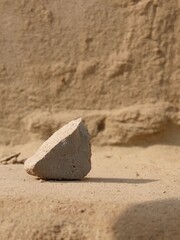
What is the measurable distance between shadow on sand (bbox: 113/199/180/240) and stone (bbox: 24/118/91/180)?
77 cm

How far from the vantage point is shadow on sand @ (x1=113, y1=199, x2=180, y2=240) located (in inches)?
123

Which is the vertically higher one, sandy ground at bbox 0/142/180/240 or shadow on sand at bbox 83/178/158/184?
sandy ground at bbox 0/142/180/240

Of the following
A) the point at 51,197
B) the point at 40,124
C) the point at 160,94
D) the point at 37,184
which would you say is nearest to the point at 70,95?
the point at 40,124

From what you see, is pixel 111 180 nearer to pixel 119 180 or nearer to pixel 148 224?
pixel 119 180

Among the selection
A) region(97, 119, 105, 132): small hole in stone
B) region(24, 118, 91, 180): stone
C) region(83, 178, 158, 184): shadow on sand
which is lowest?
region(97, 119, 105, 132): small hole in stone

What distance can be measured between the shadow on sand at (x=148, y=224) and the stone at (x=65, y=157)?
775mm

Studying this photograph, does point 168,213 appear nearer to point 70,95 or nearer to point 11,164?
point 11,164

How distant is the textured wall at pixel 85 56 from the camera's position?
17.5 ft

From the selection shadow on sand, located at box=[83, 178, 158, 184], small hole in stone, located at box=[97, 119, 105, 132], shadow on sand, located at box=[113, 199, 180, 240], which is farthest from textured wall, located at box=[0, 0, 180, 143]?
shadow on sand, located at box=[113, 199, 180, 240]

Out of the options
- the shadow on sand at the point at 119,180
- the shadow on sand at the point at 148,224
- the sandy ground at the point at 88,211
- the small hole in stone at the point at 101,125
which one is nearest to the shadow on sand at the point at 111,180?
the shadow on sand at the point at 119,180

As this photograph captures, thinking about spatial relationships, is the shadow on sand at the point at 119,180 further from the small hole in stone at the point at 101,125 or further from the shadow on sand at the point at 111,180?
the small hole in stone at the point at 101,125

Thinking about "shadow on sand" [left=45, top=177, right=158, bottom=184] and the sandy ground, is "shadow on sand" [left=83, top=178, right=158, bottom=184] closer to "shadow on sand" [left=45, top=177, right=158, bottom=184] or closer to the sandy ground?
"shadow on sand" [left=45, top=177, right=158, bottom=184]

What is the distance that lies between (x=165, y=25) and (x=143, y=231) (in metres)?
2.52

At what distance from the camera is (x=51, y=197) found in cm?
332
